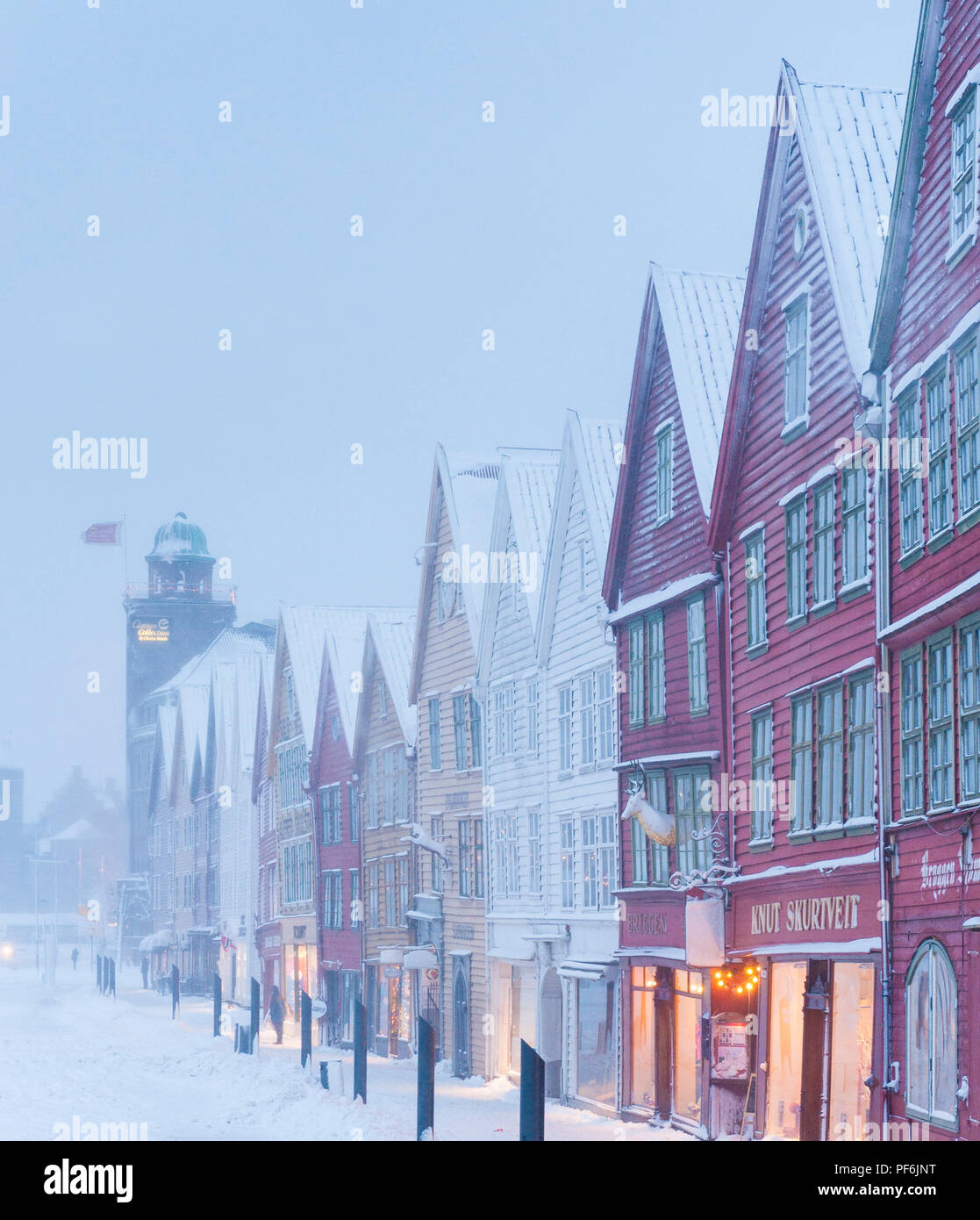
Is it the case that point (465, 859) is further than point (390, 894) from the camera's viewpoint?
No

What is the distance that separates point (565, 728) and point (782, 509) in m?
13.1

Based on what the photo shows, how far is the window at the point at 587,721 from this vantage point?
36.9 metres

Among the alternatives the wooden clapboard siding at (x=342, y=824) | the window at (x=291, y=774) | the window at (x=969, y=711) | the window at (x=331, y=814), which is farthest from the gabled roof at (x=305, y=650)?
the window at (x=969, y=711)

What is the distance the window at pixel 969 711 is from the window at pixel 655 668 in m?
12.5

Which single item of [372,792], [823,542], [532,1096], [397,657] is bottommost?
[532,1096]

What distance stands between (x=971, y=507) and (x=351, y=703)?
3936 cm

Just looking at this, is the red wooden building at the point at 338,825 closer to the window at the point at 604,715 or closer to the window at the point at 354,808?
the window at the point at 354,808

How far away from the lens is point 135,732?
12444 centimetres

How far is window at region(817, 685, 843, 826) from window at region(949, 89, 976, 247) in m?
6.51

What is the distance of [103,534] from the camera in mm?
116312

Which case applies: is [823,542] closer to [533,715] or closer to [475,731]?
[533,715]

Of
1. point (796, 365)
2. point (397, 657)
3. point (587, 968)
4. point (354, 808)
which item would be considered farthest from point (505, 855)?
point (796, 365)

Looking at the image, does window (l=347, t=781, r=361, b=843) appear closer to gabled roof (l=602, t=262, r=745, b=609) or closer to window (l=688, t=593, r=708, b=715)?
gabled roof (l=602, t=262, r=745, b=609)
